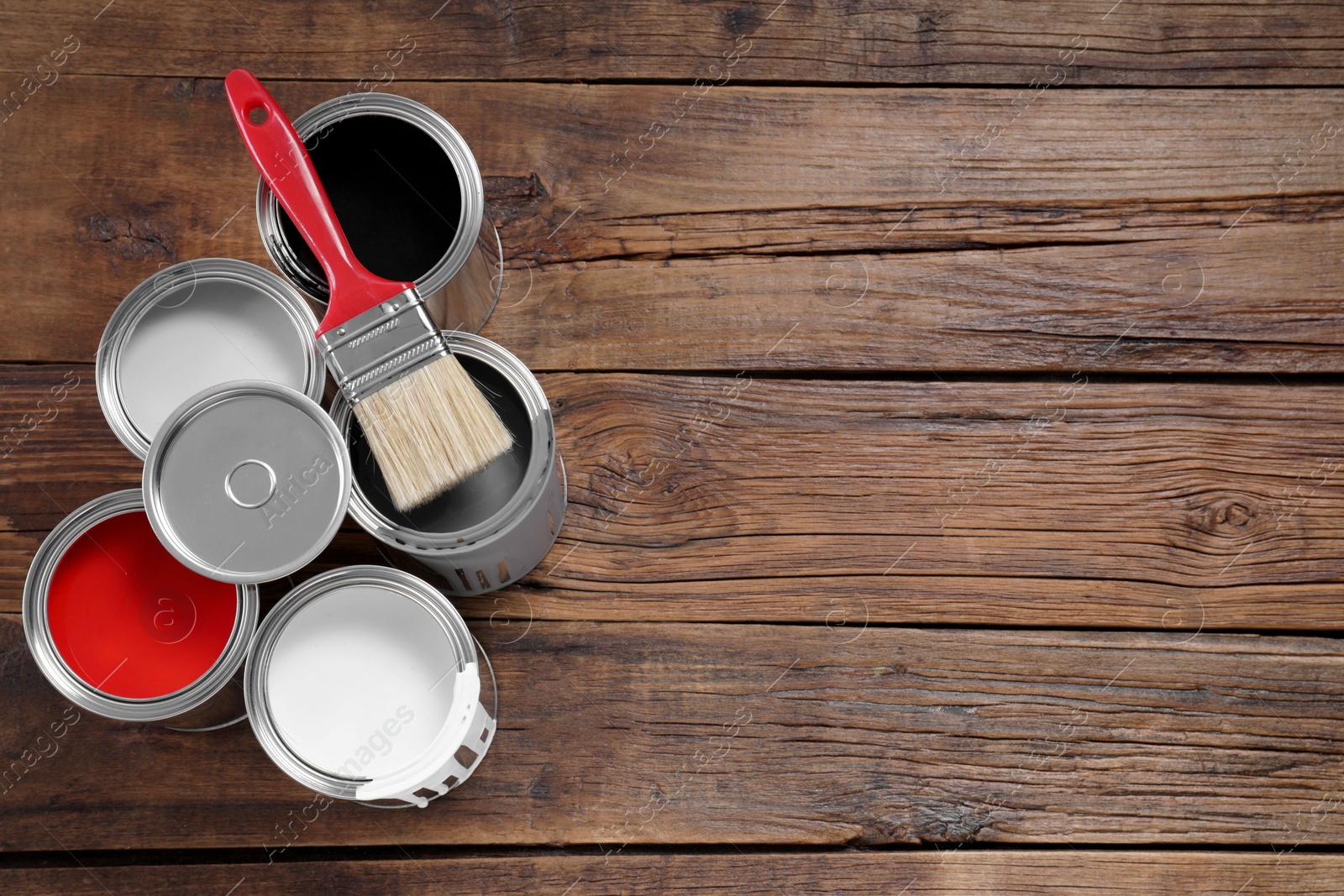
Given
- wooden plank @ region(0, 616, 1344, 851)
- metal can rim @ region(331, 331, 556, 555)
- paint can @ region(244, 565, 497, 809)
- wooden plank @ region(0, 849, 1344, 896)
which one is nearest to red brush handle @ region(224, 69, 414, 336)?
metal can rim @ region(331, 331, 556, 555)

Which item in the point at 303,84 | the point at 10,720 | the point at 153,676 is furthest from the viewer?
the point at 303,84

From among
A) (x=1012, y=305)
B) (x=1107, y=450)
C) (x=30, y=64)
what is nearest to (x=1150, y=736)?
(x=1107, y=450)

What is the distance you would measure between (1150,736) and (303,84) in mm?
1571

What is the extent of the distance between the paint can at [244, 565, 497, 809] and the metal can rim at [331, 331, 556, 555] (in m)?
0.07

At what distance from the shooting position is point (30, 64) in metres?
1.32

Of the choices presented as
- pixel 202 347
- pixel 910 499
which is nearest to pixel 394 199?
pixel 202 347

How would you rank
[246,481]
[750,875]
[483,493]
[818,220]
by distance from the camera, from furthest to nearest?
1. [818,220]
2. [750,875]
3. [483,493]
4. [246,481]

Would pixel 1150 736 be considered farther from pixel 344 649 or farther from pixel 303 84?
pixel 303 84

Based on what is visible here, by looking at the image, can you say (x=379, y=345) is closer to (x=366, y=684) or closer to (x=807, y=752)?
(x=366, y=684)

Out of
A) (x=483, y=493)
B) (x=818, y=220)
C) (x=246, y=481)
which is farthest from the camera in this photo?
(x=818, y=220)

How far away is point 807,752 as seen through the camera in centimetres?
122

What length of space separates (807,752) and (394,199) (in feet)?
3.06

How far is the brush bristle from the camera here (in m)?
0.98

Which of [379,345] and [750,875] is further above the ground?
[379,345]
